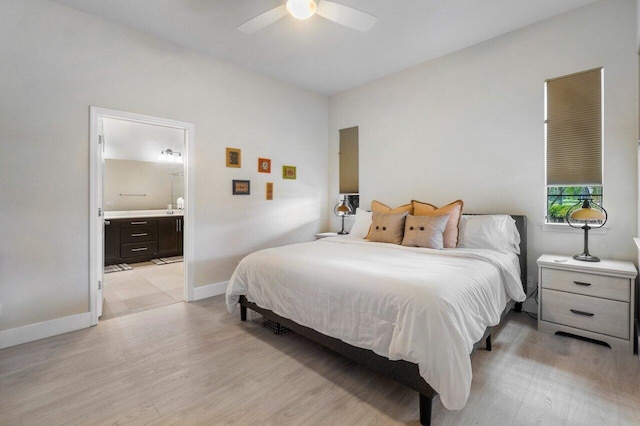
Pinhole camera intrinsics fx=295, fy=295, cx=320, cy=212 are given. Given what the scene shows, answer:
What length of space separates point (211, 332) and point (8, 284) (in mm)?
1686

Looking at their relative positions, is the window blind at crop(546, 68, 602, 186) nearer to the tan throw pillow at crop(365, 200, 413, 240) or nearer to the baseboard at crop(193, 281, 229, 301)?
the tan throw pillow at crop(365, 200, 413, 240)

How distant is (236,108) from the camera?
12.8 ft

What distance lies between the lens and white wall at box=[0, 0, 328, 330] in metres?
2.45

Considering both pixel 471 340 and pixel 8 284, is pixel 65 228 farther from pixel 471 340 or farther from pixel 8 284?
pixel 471 340

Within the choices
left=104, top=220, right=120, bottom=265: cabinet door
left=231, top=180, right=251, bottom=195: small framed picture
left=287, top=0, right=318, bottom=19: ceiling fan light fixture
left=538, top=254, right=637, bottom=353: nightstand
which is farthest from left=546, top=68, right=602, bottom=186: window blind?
left=104, top=220, right=120, bottom=265: cabinet door

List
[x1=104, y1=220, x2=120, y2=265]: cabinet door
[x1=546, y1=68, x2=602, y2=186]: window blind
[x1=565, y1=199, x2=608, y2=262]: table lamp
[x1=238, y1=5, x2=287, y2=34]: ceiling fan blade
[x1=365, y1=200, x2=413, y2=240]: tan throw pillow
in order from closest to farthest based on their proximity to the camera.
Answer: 1. [x1=238, y1=5, x2=287, y2=34]: ceiling fan blade
2. [x1=565, y1=199, x2=608, y2=262]: table lamp
3. [x1=546, y1=68, x2=602, y2=186]: window blind
4. [x1=365, y1=200, x2=413, y2=240]: tan throw pillow
5. [x1=104, y1=220, x2=120, y2=265]: cabinet door

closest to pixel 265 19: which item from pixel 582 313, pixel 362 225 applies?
pixel 362 225

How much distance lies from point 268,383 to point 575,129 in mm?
3494

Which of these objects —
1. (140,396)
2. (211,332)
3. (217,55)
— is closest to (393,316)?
(140,396)

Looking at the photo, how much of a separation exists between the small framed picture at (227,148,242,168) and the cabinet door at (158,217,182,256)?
284 cm

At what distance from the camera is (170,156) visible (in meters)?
6.53

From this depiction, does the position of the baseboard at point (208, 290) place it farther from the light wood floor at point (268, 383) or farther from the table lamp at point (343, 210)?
the table lamp at point (343, 210)

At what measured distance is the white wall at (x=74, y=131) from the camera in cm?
245

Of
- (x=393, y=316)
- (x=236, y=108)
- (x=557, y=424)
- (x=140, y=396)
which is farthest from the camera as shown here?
(x=236, y=108)
